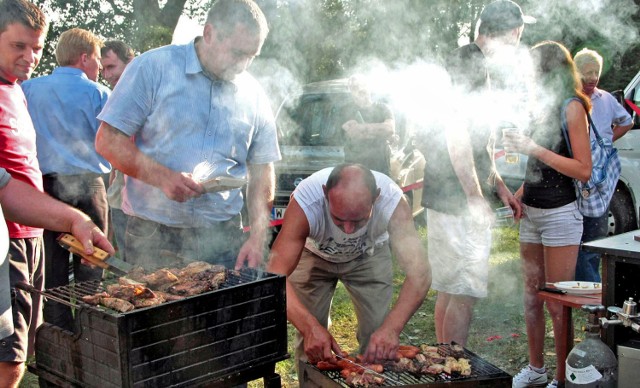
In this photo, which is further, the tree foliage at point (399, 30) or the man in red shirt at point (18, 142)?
the tree foliage at point (399, 30)

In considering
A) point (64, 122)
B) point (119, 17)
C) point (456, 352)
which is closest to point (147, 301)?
point (456, 352)

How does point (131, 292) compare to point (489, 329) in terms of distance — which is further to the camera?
point (489, 329)

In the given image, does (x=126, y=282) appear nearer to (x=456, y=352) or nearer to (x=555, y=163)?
(x=456, y=352)

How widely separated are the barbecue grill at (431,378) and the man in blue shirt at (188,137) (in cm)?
68

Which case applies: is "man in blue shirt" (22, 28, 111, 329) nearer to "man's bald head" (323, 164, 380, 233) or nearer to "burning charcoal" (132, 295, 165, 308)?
"man's bald head" (323, 164, 380, 233)

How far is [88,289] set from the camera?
2643 mm

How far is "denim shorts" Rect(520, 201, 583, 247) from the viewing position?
3.95 m

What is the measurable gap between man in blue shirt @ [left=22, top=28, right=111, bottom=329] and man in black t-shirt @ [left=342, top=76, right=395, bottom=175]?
255 centimetres

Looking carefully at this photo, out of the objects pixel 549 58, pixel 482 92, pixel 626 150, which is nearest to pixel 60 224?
pixel 482 92

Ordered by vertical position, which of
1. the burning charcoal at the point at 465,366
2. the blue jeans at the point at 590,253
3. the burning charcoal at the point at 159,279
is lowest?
the burning charcoal at the point at 465,366

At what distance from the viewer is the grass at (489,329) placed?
15.5 ft

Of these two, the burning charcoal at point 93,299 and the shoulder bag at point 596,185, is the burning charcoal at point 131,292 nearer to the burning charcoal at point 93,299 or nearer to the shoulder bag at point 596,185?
the burning charcoal at point 93,299

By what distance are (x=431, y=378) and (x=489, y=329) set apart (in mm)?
2807

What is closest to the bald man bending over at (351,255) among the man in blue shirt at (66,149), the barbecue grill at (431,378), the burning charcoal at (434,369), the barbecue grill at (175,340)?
the barbecue grill at (431,378)
